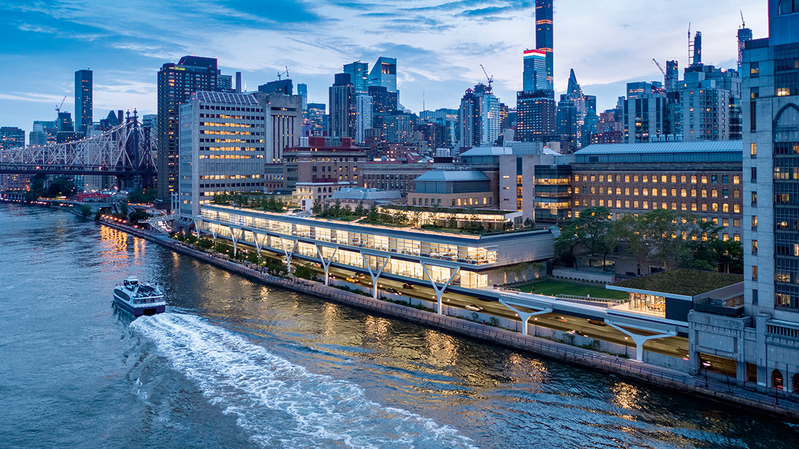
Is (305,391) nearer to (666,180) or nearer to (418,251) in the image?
(418,251)

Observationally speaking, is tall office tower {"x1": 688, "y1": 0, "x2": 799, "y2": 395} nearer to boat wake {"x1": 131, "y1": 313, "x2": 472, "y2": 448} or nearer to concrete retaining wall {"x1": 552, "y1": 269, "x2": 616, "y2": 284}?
boat wake {"x1": 131, "y1": 313, "x2": 472, "y2": 448}

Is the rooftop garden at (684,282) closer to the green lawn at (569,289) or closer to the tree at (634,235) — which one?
the green lawn at (569,289)

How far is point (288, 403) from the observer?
4347cm

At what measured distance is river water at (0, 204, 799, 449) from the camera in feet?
127

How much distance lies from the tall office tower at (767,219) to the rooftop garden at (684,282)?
407cm

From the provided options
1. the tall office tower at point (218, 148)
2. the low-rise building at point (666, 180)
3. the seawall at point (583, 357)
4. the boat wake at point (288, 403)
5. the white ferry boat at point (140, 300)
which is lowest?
the boat wake at point (288, 403)

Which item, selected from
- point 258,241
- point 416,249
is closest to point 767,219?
point 416,249

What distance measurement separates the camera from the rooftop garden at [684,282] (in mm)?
48031

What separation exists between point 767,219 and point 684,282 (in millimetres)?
9033

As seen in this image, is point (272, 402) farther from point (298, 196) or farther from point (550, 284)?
point (298, 196)

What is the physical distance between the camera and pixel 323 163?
15962 cm

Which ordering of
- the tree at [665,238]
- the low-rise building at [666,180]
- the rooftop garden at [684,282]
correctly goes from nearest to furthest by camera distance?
the rooftop garden at [684,282], the tree at [665,238], the low-rise building at [666,180]

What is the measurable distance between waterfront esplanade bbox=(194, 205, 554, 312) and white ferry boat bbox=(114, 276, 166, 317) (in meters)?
20.6

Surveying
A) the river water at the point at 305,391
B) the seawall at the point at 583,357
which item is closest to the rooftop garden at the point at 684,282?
the seawall at the point at 583,357
